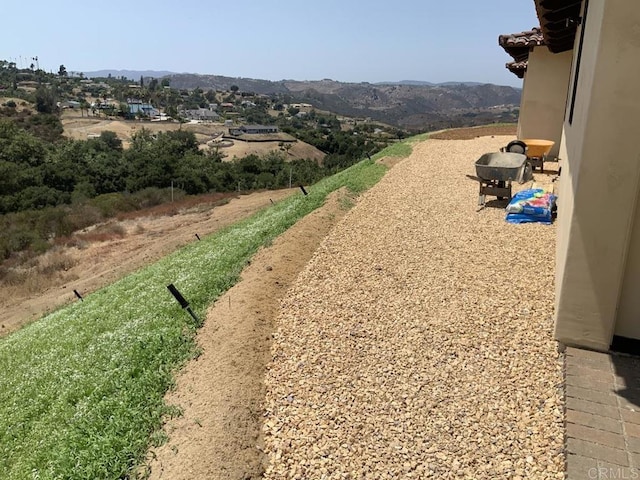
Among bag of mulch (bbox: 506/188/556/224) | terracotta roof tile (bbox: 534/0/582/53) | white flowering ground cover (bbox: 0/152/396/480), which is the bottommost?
white flowering ground cover (bbox: 0/152/396/480)

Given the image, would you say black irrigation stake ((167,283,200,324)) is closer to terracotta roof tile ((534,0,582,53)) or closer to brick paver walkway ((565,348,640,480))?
brick paver walkway ((565,348,640,480))

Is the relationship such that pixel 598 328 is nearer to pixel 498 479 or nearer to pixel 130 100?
pixel 498 479

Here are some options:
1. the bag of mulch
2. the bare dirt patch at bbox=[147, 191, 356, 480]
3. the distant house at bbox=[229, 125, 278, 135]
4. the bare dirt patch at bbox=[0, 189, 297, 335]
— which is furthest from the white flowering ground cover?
the distant house at bbox=[229, 125, 278, 135]

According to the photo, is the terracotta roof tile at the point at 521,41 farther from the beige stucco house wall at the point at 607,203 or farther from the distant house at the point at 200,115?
the distant house at the point at 200,115

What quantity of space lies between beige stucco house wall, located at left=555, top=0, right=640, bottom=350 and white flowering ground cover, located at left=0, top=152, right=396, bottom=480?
416cm

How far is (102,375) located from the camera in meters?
5.79

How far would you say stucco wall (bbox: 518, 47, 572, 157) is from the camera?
Result: 13.9 metres

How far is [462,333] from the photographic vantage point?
17.1 feet

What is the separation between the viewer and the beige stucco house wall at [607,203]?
13.0 feet

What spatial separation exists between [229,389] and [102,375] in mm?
2209

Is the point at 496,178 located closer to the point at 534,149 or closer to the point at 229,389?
the point at 534,149

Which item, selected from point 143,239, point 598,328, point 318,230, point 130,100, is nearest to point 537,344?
point 598,328

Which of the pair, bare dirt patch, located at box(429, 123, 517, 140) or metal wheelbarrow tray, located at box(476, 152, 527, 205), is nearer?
metal wheelbarrow tray, located at box(476, 152, 527, 205)

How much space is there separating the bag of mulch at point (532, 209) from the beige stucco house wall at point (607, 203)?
4354mm
